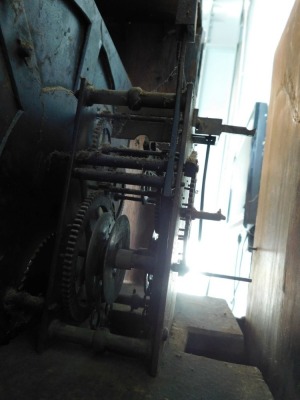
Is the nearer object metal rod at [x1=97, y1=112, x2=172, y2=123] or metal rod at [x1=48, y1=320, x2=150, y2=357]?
metal rod at [x1=48, y1=320, x2=150, y2=357]

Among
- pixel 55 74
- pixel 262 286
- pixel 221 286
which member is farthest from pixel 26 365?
pixel 221 286

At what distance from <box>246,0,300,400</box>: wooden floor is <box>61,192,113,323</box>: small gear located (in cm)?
97

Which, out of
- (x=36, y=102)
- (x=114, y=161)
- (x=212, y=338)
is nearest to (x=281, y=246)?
(x=212, y=338)

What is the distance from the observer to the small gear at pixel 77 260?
135cm

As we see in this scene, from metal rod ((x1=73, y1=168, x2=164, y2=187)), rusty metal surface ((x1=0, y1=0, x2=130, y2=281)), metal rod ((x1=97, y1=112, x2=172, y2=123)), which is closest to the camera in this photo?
rusty metal surface ((x1=0, y1=0, x2=130, y2=281))

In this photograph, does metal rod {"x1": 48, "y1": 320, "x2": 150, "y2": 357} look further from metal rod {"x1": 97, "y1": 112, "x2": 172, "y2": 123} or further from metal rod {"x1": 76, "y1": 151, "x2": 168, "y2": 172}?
metal rod {"x1": 97, "y1": 112, "x2": 172, "y2": 123}

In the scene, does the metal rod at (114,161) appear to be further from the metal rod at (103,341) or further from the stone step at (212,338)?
the stone step at (212,338)

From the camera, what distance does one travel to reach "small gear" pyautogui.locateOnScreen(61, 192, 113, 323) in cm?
135

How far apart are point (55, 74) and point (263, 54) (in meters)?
3.93

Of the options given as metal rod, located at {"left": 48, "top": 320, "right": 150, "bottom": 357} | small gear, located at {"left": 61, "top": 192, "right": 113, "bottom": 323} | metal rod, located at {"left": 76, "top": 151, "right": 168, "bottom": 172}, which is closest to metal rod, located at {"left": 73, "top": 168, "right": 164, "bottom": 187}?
metal rod, located at {"left": 76, "top": 151, "right": 168, "bottom": 172}

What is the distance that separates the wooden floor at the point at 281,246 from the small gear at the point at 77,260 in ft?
3.20

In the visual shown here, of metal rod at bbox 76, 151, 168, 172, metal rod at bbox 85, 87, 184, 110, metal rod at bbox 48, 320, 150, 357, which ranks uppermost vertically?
metal rod at bbox 85, 87, 184, 110

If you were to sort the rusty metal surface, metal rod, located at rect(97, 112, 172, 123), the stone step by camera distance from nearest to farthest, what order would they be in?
the rusty metal surface → metal rod, located at rect(97, 112, 172, 123) → the stone step

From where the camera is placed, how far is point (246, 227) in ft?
13.0
